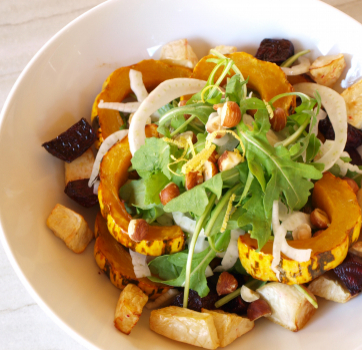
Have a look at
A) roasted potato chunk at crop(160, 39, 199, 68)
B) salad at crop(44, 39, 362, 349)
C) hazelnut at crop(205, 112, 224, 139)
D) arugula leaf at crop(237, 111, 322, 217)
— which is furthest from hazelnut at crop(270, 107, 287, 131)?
roasted potato chunk at crop(160, 39, 199, 68)

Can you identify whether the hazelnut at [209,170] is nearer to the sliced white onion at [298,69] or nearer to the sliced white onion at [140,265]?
the sliced white onion at [140,265]

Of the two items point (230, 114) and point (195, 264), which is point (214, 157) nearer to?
point (230, 114)

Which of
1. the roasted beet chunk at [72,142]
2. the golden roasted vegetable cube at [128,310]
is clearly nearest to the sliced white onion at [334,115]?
the golden roasted vegetable cube at [128,310]

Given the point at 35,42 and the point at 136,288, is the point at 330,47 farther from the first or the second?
the point at 35,42

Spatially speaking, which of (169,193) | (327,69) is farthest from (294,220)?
(327,69)

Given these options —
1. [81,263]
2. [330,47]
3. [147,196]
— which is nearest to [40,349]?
[81,263]

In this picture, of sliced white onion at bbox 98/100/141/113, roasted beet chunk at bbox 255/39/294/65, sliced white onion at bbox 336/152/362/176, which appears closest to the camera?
sliced white onion at bbox 336/152/362/176

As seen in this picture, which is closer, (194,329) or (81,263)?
(194,329)

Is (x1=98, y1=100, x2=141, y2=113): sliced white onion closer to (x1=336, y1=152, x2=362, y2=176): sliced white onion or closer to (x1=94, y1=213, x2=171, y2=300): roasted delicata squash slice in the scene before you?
(x1=94, y1=213, x2=171, y2=300): roasted delicata squash slice
